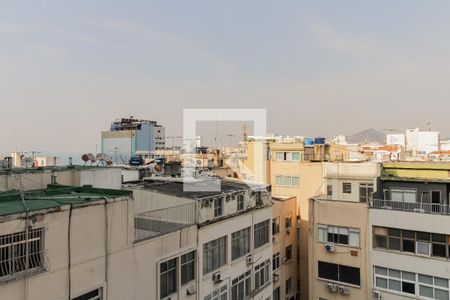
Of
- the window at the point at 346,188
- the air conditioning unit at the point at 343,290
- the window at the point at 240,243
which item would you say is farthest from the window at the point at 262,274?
the window at the point at 346,188

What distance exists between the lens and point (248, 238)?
17.9m

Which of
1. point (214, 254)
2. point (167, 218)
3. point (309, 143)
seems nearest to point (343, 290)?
point (214, 254)

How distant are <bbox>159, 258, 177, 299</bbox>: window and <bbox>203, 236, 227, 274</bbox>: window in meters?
1.78

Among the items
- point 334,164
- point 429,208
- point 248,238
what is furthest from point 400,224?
point 248,238

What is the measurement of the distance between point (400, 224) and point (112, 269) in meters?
16.9

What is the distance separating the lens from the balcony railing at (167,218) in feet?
44.6

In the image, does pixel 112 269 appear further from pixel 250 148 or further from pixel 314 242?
pixel 250 148

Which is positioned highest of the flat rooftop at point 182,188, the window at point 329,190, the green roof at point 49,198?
the green roof at point 49,198

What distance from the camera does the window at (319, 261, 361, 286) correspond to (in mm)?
23016

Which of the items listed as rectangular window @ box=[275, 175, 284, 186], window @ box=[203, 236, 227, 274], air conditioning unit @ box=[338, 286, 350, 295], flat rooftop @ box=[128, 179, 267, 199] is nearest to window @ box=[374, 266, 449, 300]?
air conditioning unit @ box=[338, 286, 350, 295]

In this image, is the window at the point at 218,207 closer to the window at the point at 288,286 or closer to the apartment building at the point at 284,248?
the apartment building at the point at 284,248

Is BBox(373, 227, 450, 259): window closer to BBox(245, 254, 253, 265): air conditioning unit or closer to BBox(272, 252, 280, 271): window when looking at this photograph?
A: BBox(272, 252, 280, 271): window

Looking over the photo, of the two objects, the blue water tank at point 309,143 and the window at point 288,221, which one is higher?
the blue water tank at point 309,143

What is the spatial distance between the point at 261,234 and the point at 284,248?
884 centimetres
